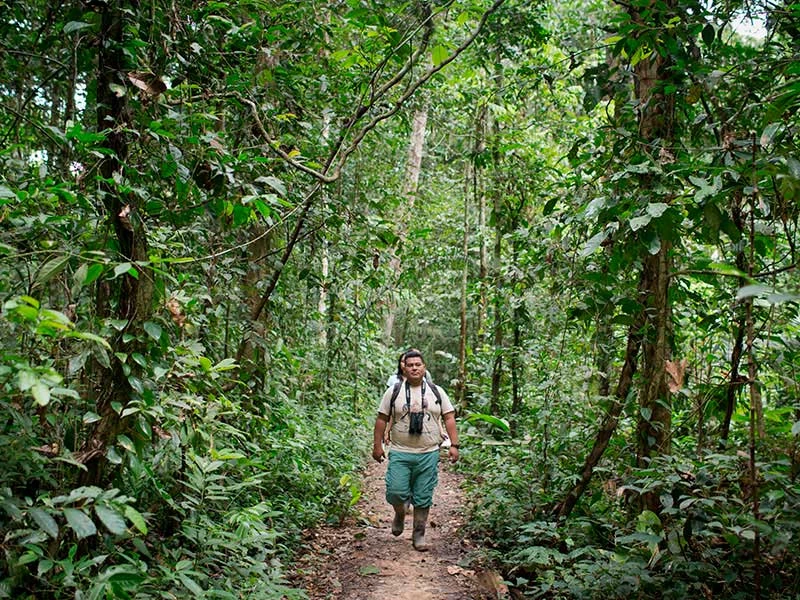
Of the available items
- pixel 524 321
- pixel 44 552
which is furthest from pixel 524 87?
pixel 44 552

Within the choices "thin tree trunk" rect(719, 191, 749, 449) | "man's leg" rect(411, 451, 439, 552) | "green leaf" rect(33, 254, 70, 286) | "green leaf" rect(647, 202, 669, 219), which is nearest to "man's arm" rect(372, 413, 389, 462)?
"man's leg" rect(411, 451, 439, 552)

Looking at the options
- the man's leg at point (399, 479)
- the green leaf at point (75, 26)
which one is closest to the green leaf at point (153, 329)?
the green leaf at point (75, 26)

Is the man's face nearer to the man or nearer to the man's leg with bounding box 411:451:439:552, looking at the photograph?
the man

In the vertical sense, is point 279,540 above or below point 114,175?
below

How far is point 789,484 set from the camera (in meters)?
3.19

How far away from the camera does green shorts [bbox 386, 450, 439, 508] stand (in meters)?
5.82

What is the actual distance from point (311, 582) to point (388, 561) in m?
0.77

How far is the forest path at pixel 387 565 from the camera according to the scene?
4789mm

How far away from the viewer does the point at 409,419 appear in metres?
5.82

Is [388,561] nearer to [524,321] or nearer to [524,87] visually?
[524,321]

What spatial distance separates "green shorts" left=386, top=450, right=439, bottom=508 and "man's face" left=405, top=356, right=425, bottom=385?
724 millimetres

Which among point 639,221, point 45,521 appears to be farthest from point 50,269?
point 639,221

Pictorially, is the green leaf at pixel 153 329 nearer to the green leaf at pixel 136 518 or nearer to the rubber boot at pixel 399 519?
the green leaf at pixel 136 518

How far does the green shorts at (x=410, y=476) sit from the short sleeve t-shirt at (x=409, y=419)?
67mm
